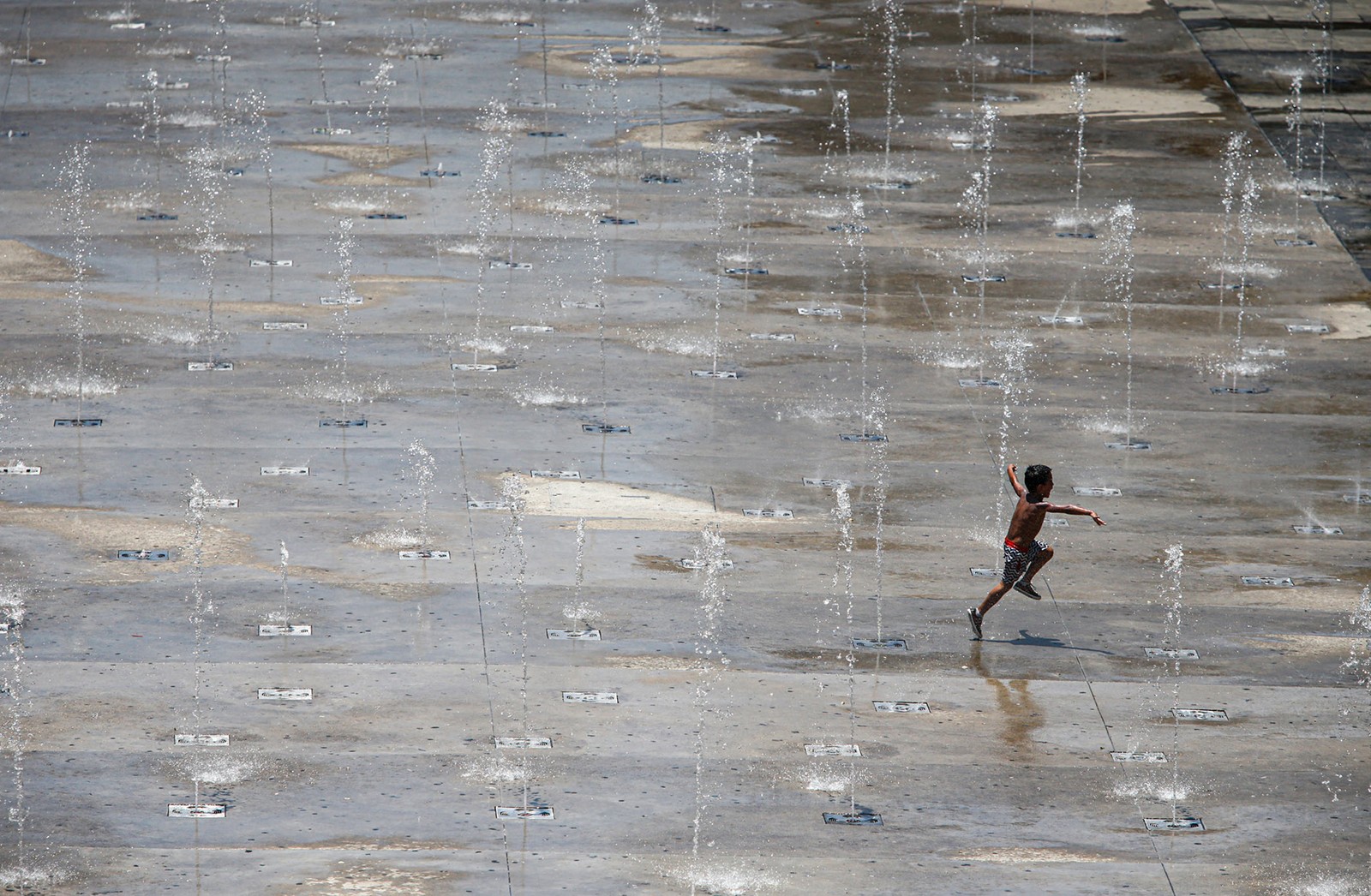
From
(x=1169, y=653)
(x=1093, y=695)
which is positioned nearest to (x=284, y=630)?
(x=1093, y=695)

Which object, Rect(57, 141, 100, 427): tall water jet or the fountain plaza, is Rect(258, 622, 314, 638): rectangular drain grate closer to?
the fountain plaza

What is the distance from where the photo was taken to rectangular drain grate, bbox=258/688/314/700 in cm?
1356

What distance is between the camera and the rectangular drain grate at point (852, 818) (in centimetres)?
1238

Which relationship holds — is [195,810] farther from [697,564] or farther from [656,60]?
[656,60]

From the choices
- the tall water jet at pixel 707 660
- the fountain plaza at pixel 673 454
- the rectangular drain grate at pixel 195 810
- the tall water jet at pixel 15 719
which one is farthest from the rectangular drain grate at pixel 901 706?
the tall water jet at pixel 15 719

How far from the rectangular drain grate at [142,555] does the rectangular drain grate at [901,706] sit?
16.7 feet

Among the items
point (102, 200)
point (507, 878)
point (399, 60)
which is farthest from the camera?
point (399, 60)

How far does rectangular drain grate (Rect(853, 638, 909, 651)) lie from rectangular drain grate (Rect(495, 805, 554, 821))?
121 inches

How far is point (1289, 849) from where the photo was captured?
1231 centimetres

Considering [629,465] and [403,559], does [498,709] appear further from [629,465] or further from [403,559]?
[629,465]

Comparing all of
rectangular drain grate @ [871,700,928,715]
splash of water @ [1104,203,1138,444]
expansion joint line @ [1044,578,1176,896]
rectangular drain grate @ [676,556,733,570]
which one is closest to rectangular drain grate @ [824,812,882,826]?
rectangular drain grate @ [871,700,928,715]

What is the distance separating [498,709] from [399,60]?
58.9 feet

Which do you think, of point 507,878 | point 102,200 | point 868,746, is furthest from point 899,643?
point 102,200

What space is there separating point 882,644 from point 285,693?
3.83 meters
